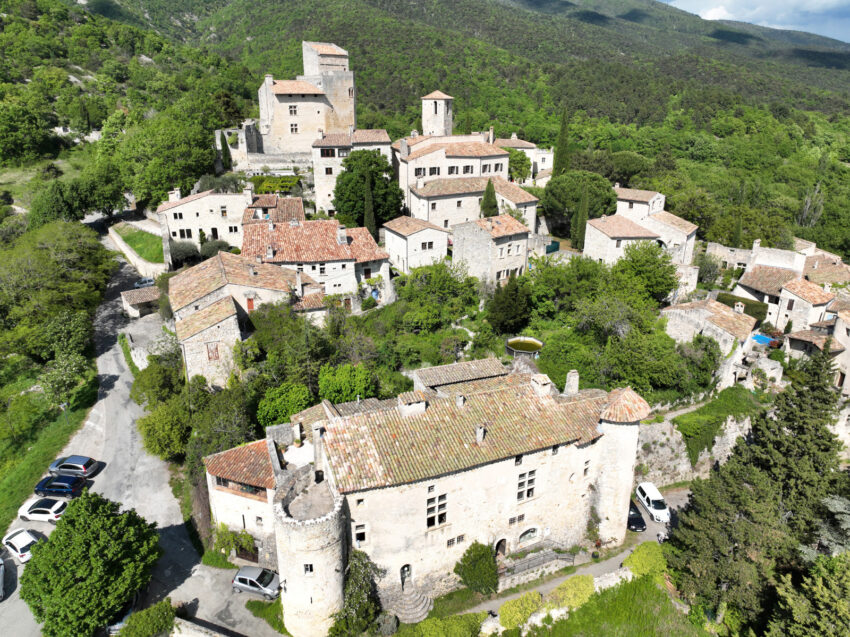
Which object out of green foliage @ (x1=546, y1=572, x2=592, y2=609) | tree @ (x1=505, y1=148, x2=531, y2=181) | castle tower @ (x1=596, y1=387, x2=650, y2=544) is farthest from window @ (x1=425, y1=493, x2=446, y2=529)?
tree @ (x1=505, y1=148, x2=531, y2=181)

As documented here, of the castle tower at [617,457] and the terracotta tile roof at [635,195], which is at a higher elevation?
the terracotta tile roof at [635,195]

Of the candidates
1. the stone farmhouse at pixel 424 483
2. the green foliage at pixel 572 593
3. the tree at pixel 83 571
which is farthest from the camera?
the green foliage at pixel 572 593

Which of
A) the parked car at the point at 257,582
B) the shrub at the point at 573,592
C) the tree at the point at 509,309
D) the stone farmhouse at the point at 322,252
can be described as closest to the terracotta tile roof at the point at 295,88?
the stone farmhouse at the point at 322,252

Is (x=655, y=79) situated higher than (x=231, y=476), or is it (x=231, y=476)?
(x=655, y=79)

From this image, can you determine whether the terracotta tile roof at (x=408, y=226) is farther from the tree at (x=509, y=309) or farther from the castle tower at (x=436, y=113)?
the castle tower at (x=436, y=113)

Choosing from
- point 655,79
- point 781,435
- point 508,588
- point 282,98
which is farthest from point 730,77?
point 508,588

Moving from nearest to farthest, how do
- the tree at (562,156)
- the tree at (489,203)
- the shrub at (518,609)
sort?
the shrub at (518,609) < the tree at (489,203) < the tree at (562,156)

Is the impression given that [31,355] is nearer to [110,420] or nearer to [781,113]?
[110,420]

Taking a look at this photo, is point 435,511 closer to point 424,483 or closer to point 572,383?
point 424,483

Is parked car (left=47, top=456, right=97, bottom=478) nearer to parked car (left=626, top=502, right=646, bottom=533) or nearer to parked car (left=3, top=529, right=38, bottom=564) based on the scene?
parked car (left=3, top=529, right=38, bottom=564)
